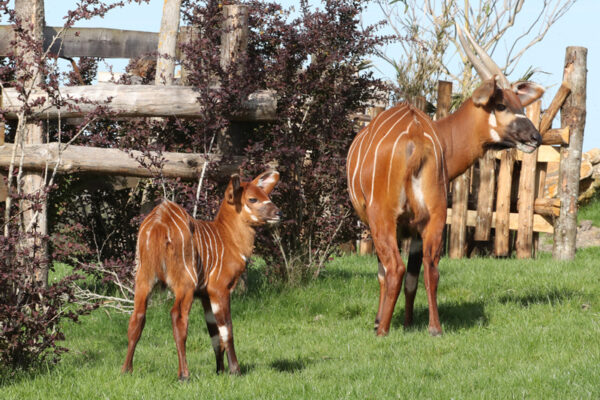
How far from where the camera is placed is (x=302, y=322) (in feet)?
28.9

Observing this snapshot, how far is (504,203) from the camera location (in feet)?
46.2

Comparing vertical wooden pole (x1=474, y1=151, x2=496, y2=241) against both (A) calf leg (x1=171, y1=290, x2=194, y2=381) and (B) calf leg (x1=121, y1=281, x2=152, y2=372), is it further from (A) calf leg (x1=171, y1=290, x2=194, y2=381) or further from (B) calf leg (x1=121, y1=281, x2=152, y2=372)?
(B) calf leg (x1=121, y1=281, x2=152, y2=372)

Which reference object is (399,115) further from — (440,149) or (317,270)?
(317,270)

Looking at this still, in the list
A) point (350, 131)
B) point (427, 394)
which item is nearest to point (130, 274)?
point (350, 131)

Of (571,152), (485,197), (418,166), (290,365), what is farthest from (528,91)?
(485,197)

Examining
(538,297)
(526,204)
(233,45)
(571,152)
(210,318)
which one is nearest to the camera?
(210,318)

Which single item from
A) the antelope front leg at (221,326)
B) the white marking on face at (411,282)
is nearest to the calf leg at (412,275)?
the white marking on face at (411,282)

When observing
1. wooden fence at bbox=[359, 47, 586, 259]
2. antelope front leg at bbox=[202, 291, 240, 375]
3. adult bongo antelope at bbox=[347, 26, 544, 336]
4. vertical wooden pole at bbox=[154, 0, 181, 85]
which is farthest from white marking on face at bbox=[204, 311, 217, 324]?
wooden fence at bbox=[359, 47, 586, 259]

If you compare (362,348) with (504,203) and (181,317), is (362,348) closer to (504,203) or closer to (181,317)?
(181,317)

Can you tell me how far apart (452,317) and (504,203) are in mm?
5975

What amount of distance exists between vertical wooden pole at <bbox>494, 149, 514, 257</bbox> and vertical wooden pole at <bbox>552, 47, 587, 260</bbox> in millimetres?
926

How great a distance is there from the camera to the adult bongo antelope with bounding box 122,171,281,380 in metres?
5.77

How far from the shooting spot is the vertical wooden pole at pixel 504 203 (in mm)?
14070

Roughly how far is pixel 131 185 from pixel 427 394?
5.90 m
